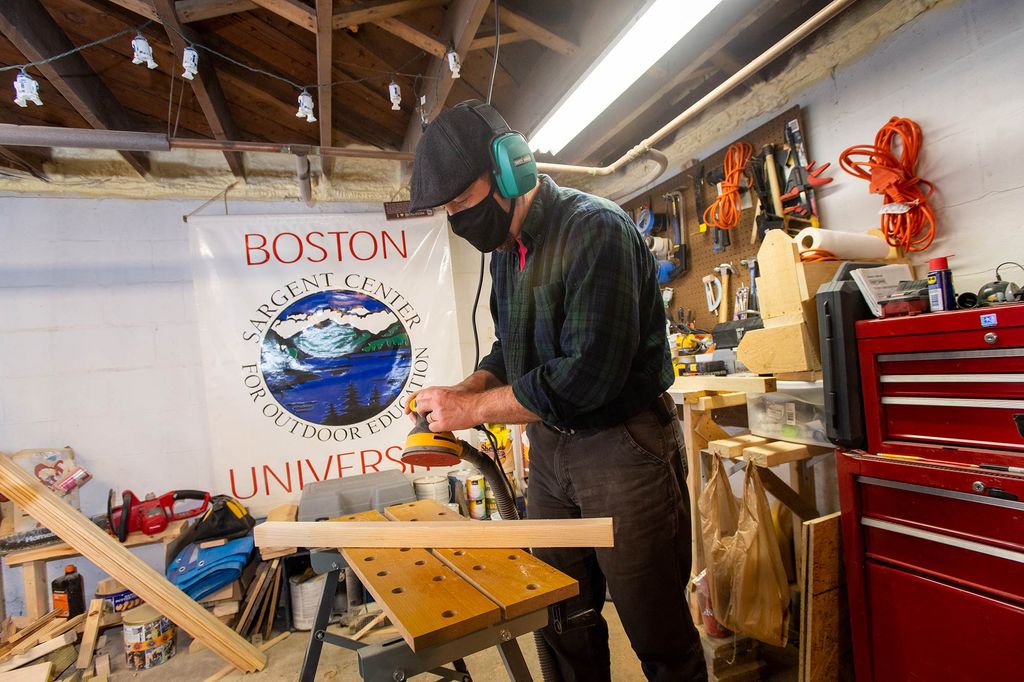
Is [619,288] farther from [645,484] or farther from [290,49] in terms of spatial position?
[290,49]

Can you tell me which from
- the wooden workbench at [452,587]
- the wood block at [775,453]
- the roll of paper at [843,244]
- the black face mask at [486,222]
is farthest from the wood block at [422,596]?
the roll of paper at [843,244]

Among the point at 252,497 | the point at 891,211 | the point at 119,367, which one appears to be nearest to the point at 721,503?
the point at 891,211

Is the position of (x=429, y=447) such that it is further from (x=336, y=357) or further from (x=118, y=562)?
(x=336, y=357)

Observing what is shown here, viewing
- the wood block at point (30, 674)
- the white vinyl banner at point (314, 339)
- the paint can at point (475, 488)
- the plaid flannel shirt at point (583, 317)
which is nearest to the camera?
the plaid flannel shirt at point (583, 317)

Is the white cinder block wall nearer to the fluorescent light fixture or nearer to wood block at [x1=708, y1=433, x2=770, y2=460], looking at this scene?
the fluorescent light fixture

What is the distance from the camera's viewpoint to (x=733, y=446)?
173 cm

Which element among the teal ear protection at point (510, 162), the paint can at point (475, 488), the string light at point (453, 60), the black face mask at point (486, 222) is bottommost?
the paint can at point (475, 488)

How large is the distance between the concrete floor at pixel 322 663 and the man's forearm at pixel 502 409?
1374 millimetres

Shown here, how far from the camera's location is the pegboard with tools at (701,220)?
2.12 metres

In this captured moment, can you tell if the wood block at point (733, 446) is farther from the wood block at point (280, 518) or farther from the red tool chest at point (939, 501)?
the wood block at point (280, 518)

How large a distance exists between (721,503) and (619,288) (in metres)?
1.23

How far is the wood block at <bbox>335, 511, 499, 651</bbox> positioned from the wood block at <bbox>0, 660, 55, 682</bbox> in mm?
2052

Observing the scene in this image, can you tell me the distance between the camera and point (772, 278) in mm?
1614

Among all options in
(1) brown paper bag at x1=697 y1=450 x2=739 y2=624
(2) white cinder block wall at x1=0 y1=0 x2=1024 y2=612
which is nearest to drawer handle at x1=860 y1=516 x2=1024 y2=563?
(1) brown paper bag at x1=697 y1=450 x2=739 y2=624
